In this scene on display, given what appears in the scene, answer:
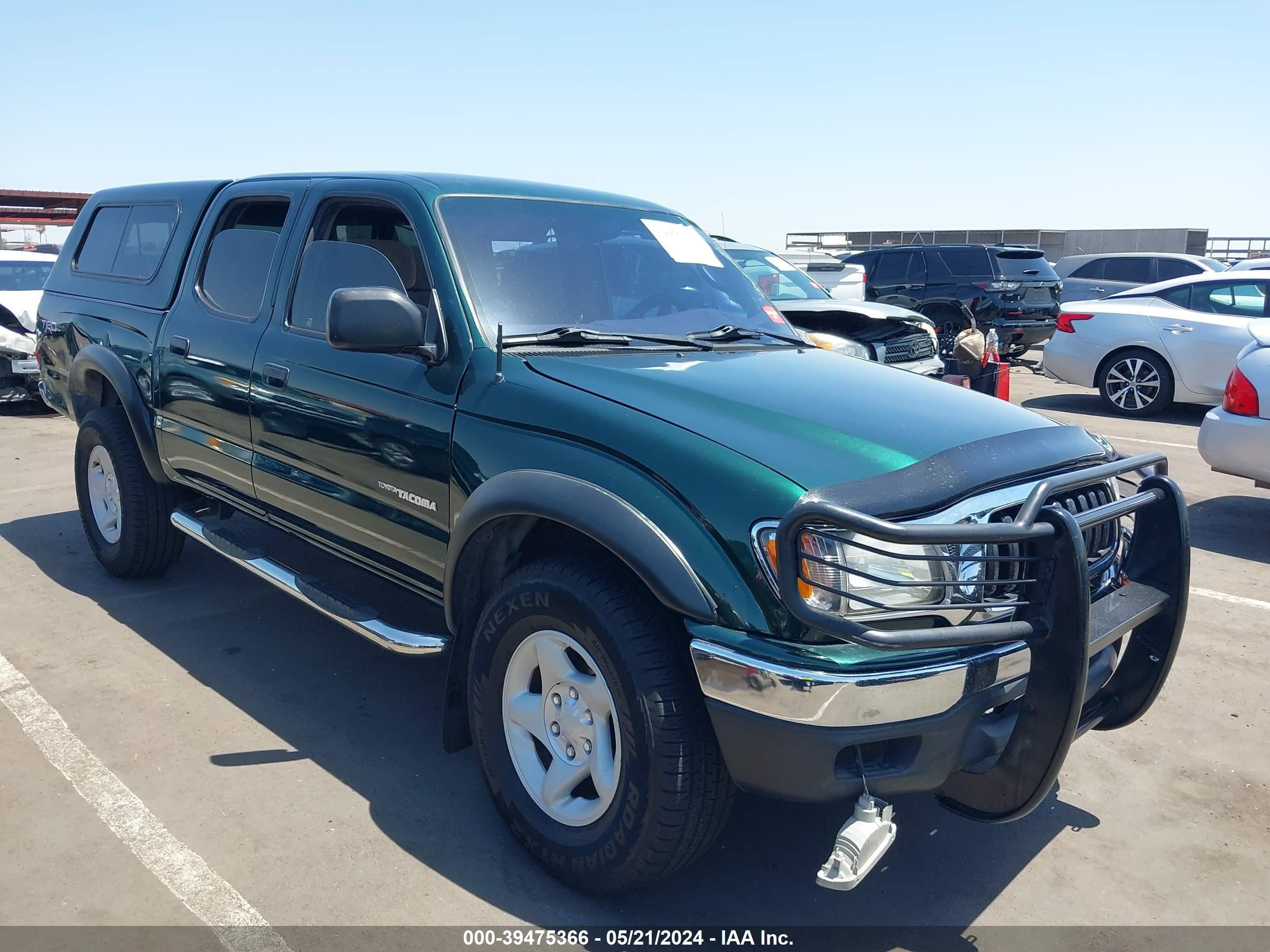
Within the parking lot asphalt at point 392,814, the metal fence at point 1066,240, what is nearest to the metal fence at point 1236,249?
the metal fence at point 1066,240

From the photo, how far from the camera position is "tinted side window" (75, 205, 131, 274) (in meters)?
5.30

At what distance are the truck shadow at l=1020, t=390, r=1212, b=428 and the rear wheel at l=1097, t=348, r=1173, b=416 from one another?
137mm

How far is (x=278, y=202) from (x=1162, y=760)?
4.07 m

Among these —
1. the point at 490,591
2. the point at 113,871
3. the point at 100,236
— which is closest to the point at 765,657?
the point at 490,591

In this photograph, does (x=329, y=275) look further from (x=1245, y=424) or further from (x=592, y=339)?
(x=1245, y=424)

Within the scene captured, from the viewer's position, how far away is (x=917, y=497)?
2.38m

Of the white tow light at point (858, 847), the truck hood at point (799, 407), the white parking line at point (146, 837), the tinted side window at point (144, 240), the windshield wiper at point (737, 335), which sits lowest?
the white parking line at point (146, 837)

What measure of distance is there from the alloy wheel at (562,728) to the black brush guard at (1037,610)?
2.42ft

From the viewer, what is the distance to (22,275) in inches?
452

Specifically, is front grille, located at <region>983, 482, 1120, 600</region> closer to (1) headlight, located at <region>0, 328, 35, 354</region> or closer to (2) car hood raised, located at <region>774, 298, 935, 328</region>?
(2) car hood raised, located at <region>774, 298, 935, 328</region>

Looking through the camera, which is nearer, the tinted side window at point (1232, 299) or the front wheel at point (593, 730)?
the front wheel at point (593, 730)

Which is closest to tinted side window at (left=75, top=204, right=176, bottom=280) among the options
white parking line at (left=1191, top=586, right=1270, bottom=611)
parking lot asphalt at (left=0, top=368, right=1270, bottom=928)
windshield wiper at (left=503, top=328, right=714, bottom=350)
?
parking lot asphalt at (left=0, top=368, right=1270, bottom=928)

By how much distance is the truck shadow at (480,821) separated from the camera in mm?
2787

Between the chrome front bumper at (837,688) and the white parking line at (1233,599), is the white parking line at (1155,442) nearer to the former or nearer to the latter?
the white parking line at (1233,599)
